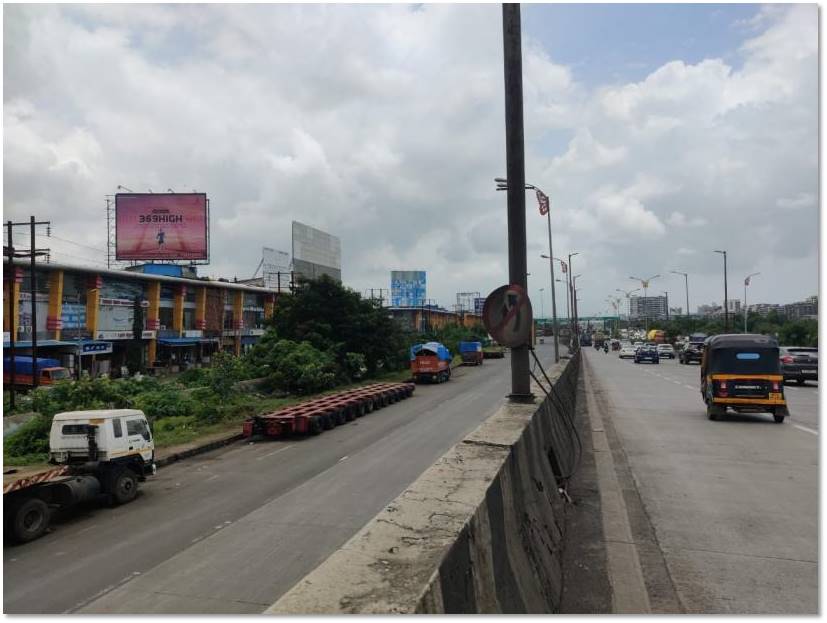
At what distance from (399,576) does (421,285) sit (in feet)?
364

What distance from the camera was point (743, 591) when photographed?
646cm

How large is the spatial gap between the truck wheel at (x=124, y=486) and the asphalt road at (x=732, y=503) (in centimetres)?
1028

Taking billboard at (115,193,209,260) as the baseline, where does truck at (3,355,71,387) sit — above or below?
below

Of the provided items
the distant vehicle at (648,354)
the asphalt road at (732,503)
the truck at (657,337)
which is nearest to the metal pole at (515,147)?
the asphalt road at (732,503)

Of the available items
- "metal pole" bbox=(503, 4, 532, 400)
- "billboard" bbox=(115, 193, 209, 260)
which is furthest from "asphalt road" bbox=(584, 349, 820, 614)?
"billboard" bbox=(115, 193, 209, 260)

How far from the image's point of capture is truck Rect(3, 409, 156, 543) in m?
11.3

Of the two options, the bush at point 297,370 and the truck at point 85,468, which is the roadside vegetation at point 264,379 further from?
the truck at point 85,468

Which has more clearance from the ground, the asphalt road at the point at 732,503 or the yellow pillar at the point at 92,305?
the yellow pillar at the point at 92,305

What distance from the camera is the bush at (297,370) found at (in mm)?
35125

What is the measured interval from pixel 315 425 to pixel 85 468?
9948 mm

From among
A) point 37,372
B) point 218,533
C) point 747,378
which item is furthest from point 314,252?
point 218,533

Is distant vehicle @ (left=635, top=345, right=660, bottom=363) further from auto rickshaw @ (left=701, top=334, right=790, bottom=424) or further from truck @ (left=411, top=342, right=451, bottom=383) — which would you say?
auto rickshaw @ (left=701, top=334, right=790, bottom=424)

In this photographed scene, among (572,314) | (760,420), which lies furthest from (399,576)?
(572,314)

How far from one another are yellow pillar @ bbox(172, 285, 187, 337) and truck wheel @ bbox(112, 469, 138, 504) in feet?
144
